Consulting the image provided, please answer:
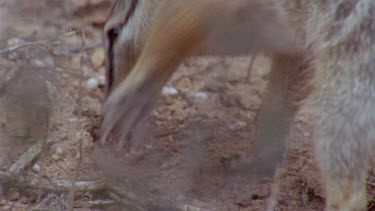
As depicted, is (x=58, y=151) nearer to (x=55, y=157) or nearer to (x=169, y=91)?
(x=55, y=157)

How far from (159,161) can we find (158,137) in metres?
0.21

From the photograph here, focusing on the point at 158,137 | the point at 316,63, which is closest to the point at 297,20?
the point at 316,63

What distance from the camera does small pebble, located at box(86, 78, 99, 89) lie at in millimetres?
2889

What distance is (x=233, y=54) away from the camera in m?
2.26

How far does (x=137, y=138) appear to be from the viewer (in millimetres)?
2430

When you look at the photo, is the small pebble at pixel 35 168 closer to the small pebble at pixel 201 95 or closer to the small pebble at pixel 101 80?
the small pebble at pixel 101 80

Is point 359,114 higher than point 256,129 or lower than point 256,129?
lower

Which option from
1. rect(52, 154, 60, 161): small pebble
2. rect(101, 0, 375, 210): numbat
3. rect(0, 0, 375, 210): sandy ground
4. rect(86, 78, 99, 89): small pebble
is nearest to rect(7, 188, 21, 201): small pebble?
rect(0, 0, 375, 210): sandy ground

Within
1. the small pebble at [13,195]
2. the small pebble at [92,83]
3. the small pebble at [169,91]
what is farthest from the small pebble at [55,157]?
the small pebble at [169,91]

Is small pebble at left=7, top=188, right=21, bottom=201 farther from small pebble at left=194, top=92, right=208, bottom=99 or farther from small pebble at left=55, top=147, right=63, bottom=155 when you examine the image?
small pebble at left=194, top=92, right=208, bottom=99

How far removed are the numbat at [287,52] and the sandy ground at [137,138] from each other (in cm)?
21

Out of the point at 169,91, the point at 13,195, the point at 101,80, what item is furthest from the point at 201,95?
the point at 13,195

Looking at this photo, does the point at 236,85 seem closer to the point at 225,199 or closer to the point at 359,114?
the point at 225,199

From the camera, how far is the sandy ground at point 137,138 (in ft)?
7.08
